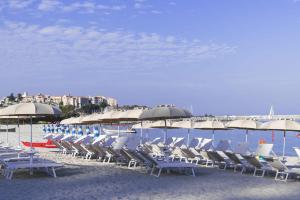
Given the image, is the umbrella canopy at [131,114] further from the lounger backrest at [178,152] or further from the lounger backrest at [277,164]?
the lounger backrest at [277,164]

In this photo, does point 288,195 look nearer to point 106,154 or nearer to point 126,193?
point 126,193

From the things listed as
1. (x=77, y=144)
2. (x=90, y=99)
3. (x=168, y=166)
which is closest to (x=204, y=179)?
(x=168, y=166)

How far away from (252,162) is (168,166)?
2.08 meters

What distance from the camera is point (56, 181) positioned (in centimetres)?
1000

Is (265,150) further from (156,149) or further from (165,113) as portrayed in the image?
(156,149)

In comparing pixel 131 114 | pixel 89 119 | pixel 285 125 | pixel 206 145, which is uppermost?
pixel 131 114

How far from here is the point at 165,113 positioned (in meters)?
11.7

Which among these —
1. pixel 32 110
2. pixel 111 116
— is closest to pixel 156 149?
pixel 111 116

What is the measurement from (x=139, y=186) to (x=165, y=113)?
9.10ft

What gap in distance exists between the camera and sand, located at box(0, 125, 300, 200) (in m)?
8.27

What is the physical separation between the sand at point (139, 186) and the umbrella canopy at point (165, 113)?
Result: 143cm

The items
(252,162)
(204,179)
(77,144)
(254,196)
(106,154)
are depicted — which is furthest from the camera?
(77,144)

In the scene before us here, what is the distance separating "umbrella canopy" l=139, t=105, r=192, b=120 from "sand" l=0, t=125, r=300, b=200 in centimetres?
143

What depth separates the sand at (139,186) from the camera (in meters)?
8.27
